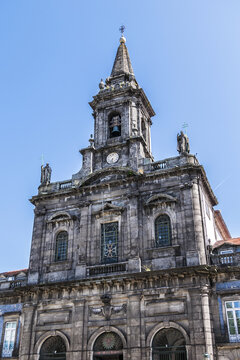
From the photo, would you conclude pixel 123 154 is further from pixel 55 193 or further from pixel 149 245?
pixel 149 245

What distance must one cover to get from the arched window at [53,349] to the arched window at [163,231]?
710 centimetres

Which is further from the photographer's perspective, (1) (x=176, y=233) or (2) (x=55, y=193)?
(2) (x=55, y=193)

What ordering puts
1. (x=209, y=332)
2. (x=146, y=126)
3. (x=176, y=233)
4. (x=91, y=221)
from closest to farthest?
(x=209, y=332)
(x=176, y=233)
(x=91, y=221)
(x=146, y=126)

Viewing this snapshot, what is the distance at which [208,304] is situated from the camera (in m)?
18.6

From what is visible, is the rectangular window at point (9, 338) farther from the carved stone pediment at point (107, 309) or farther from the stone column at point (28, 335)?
the carved stone pediment at point (107, 309)

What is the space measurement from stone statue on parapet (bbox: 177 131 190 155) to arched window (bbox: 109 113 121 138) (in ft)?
15.8

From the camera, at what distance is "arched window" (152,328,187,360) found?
18.7 m

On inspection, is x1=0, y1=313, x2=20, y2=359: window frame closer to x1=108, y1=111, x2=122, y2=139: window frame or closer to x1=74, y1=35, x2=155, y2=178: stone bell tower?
x1=74, y1=35, x2=155, y2=178: stone bell tower

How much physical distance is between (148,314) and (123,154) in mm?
10019

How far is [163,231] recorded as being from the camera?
21453mm

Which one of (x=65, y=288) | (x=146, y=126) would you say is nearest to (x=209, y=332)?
(x=65, y=288)

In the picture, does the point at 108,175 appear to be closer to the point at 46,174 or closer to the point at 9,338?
the point at 46,174

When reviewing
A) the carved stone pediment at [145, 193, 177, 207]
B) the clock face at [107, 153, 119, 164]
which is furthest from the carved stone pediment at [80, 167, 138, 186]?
the carved stone pediment at [145, 193, 177, 207]

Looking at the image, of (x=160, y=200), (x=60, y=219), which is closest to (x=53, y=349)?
(x=60, y=219)
